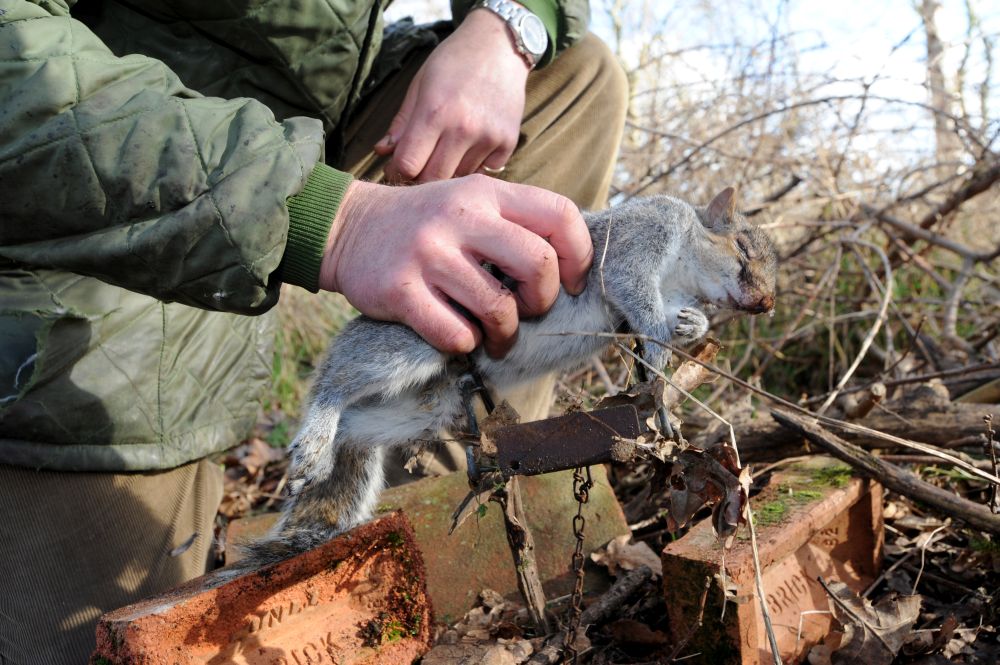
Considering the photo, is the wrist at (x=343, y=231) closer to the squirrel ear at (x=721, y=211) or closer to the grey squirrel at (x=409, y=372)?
the grey squirrel at (x=409, y=372)

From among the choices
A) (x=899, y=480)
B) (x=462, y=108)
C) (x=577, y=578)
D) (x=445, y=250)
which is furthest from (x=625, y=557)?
(x=462, y=108)

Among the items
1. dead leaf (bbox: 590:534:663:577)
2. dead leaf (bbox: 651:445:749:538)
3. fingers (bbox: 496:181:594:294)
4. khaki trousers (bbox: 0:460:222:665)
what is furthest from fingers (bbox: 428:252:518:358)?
khaki trousers (bbox: 0:460:222:665)

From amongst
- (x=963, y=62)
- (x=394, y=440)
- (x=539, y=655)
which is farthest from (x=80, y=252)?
(x=963, y=62)

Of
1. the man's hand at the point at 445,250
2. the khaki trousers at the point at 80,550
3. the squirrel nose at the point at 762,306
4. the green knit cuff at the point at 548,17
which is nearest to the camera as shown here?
the man's hand at the point at 445,250

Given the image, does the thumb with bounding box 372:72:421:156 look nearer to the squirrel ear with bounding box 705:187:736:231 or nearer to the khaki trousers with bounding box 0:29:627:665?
the khaki trousers with bounding box 0:29:627:665

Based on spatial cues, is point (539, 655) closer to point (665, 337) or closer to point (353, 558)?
point (353, 558)

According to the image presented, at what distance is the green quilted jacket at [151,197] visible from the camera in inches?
63.4

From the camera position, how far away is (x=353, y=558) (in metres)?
1.83

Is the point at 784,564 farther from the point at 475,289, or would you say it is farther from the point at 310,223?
the point at 310,223

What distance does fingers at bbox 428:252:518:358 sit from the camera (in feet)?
5.59

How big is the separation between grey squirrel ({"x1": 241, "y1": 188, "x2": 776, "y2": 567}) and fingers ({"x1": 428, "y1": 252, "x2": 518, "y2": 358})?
0.24 meters

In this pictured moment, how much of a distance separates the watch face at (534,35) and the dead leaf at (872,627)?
5.91ft

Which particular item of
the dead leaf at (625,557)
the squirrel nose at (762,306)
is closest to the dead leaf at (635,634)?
the dead leaf at (625,557)

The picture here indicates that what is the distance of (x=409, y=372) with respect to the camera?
Result: 1963mm
